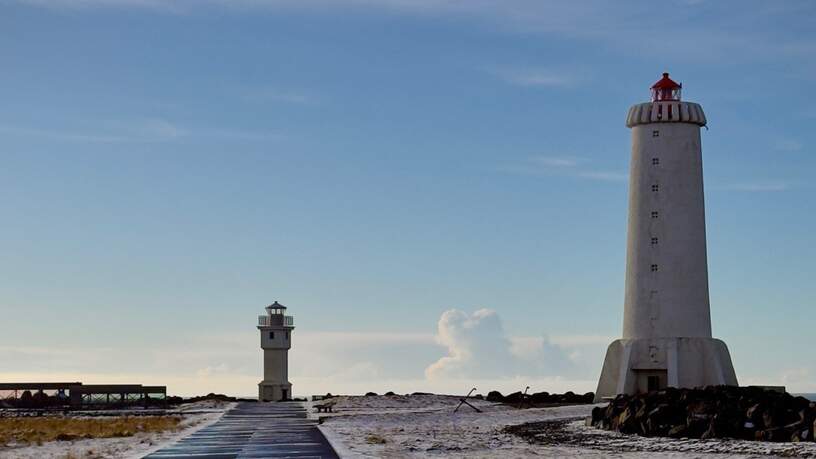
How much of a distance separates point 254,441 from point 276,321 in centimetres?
4721

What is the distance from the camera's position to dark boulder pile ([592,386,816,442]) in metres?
29.3

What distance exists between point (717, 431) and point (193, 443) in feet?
43.6

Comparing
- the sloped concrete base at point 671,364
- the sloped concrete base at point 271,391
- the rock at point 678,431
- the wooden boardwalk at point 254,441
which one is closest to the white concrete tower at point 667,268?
the sloped concrete base at point 671,364

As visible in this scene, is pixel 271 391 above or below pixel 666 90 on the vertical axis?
below

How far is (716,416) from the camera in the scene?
3084cm

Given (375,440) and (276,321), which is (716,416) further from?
(276,321)

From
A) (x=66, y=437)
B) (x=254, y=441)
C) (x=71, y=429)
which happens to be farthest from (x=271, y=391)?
(x=254, y=441)

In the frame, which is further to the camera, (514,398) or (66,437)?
(514,398)

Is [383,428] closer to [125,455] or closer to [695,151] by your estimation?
[125,455]

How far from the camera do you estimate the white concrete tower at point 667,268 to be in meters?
51.7


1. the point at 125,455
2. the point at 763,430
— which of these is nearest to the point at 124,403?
the point at 125,455

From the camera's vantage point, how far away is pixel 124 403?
2800 inches

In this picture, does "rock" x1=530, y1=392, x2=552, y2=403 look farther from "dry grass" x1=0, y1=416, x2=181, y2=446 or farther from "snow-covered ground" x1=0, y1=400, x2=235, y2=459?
"snow-covered ground" x1=0, y1=400, x2=235, y2=459

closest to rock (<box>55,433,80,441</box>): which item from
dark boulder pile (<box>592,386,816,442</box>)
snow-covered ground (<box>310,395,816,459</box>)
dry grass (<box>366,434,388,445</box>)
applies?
snow-covered ground (<box>310,395,816,459</box>)
